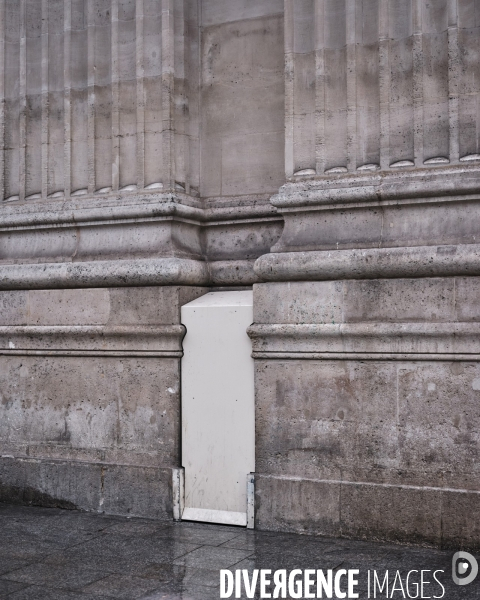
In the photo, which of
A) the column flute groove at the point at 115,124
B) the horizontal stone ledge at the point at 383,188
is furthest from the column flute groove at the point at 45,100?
the horizontal stone ledge at the point at 383,188

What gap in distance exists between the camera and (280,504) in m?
7.45

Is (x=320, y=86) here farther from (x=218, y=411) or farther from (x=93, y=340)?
(x=93, y=340)

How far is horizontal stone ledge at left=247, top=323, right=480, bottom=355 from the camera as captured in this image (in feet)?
22.6

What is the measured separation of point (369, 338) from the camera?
7215 millimetres

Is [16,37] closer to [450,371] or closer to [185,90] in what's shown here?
[185,90]

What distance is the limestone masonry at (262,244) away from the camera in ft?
23.2

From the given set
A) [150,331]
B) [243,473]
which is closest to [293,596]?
[243,473]

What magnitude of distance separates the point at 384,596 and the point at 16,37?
719 centimetres

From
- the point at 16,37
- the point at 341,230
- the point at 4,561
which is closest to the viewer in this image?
the point at 4,561

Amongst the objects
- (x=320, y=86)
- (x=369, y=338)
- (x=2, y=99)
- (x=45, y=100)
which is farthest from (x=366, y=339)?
(x=2, y=99)

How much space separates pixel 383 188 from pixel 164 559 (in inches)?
144

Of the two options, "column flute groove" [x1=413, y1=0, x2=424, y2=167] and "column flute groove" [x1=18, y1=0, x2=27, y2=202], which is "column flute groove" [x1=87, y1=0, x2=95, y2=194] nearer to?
"column flute groove" [x1=18, y1=0, x2=27, y2=202]

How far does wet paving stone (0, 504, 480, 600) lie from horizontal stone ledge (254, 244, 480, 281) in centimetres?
229

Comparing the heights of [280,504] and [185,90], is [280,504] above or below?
below
